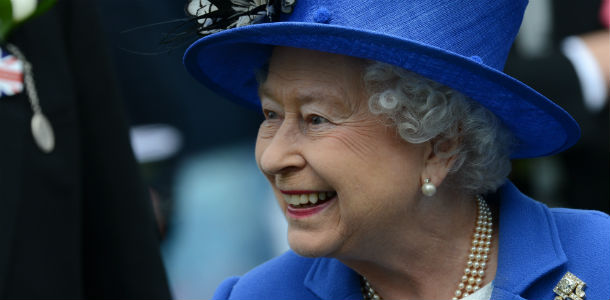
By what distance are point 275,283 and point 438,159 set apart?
677mm

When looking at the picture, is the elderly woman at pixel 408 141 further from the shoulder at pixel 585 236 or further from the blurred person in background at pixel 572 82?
the blurred person in background at pixel 572 82

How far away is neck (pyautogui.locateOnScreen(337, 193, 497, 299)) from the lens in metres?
2.57

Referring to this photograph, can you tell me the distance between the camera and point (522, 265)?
254 cm

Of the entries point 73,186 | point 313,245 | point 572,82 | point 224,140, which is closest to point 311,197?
point 313,245

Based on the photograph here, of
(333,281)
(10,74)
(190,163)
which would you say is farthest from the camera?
(190,163)

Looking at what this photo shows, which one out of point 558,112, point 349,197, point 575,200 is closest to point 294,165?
point 349,197

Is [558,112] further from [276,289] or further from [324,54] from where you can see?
[276,289]

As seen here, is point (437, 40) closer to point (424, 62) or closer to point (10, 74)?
point (424, 62)

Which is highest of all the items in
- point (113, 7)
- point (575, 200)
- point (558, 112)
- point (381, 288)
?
point (558, 112)

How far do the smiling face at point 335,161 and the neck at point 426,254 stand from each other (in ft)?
0.24

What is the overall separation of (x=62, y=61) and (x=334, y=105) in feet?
3.46

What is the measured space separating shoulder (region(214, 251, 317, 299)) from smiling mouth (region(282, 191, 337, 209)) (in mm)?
407

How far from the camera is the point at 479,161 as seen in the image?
261 centimetres

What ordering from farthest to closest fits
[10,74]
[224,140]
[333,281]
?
[224,140]
[10,74]
[333,281]
